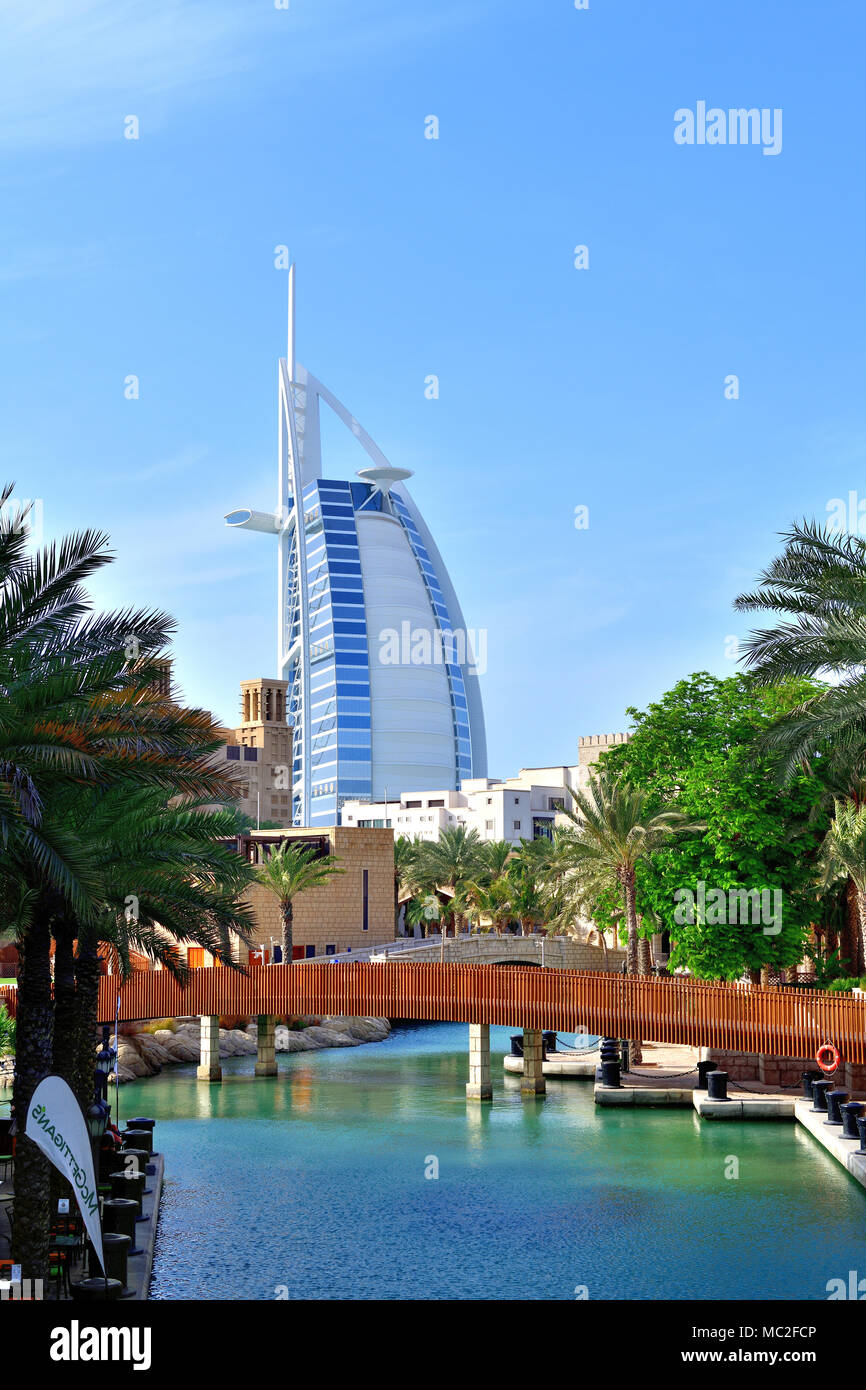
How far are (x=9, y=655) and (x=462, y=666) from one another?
169 meters

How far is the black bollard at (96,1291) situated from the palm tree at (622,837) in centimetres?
2524

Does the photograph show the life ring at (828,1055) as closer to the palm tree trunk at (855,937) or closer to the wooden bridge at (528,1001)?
the wooden bridge at (528,1001)

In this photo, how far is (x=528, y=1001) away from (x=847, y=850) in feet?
31.6

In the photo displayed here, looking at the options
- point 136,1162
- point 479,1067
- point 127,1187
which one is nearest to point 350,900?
point 479,1067

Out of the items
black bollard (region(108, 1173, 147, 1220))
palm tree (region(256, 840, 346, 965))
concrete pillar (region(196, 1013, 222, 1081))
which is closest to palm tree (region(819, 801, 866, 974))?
black bollard (region(108, 1173, 147, 1220))

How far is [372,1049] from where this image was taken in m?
60.4

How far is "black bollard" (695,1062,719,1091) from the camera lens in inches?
1464

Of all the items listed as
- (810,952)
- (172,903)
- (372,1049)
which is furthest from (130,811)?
(372,1049)

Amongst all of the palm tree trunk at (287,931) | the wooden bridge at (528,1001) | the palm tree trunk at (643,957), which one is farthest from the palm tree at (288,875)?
the wooden bridge at (528,1001)

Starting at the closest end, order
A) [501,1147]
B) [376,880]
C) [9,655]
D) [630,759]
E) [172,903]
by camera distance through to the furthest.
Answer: [9,655] < [172,903] < [501,1147] < [630,759] < [376,880]

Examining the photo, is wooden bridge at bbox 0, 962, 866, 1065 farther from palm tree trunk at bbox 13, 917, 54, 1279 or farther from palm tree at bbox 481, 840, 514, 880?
palm tree at bbox 481, 840, 514, 880

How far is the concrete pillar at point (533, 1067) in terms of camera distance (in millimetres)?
42281
